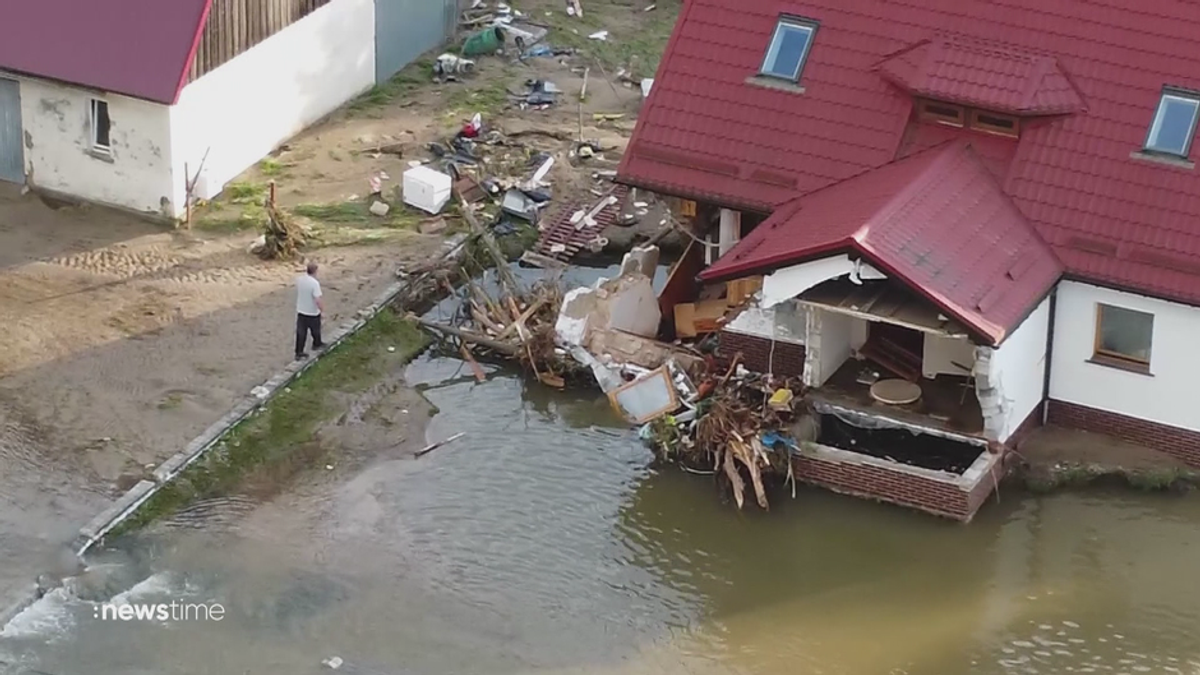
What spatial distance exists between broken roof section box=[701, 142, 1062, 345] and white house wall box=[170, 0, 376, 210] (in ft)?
31.8

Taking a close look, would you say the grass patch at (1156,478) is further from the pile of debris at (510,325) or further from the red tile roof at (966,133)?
the pile of debris at (510,325)

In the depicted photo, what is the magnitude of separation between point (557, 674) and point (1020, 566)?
600 cm

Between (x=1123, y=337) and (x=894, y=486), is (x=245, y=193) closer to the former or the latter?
(x=894, y=486)

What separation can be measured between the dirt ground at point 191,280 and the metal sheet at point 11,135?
2.33 ft

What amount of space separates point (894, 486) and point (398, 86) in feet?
50.0

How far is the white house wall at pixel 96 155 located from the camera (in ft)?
107

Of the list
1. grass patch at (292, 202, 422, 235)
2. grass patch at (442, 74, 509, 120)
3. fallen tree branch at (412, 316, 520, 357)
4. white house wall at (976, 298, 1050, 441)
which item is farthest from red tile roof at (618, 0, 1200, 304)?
grass patch at (442, 74, 509, 120)

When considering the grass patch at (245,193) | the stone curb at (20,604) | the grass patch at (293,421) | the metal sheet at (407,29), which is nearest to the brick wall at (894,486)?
the grass patch at (293,421)

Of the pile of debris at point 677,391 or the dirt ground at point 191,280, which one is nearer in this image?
the pile of debris at point 677,391

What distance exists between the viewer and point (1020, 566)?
25578 millimetres

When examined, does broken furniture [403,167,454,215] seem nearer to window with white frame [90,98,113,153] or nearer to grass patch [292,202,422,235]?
grass patch [292,202,422,235]

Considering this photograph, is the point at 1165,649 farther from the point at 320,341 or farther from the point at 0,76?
the point at 0,76

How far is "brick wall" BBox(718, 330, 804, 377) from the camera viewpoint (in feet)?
91.9

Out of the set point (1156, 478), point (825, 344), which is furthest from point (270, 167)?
point (1156, 478)
